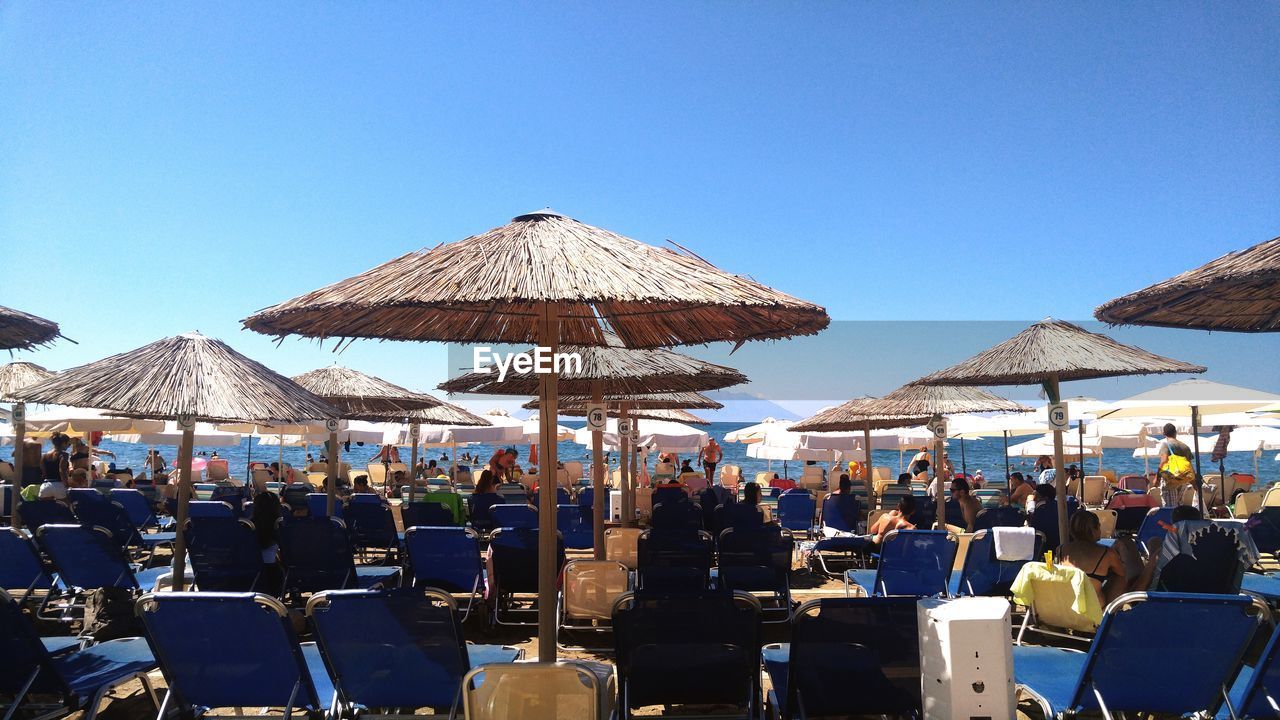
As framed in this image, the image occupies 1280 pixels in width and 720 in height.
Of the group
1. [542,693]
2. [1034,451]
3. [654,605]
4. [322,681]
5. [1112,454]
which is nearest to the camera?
[542,693]

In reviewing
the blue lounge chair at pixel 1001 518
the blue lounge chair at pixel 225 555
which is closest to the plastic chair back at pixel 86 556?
the blue lounge chair at pixel 225 555

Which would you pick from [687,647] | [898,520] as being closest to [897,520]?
[898,520]

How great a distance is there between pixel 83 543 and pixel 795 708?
5.30 meters

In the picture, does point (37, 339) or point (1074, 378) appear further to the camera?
Answer: point (1074, 378)

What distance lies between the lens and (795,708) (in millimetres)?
3531

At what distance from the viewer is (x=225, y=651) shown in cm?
346

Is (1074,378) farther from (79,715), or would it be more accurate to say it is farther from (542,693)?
(79,715)

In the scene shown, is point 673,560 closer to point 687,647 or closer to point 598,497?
point 598,497

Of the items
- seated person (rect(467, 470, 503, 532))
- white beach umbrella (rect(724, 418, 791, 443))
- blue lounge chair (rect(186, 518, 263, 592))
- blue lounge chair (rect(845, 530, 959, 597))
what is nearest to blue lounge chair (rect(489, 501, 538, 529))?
seated person (rect(467, 470, 503, 532))

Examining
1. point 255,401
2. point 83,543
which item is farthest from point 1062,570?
point 83,543

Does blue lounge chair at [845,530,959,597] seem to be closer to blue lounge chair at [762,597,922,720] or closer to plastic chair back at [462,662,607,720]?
blue lounge chair at [762,597,922,720]

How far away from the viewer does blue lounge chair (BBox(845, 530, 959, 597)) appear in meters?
6.07

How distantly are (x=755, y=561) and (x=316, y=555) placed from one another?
325cm

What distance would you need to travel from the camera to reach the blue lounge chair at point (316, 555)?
6.30 m
